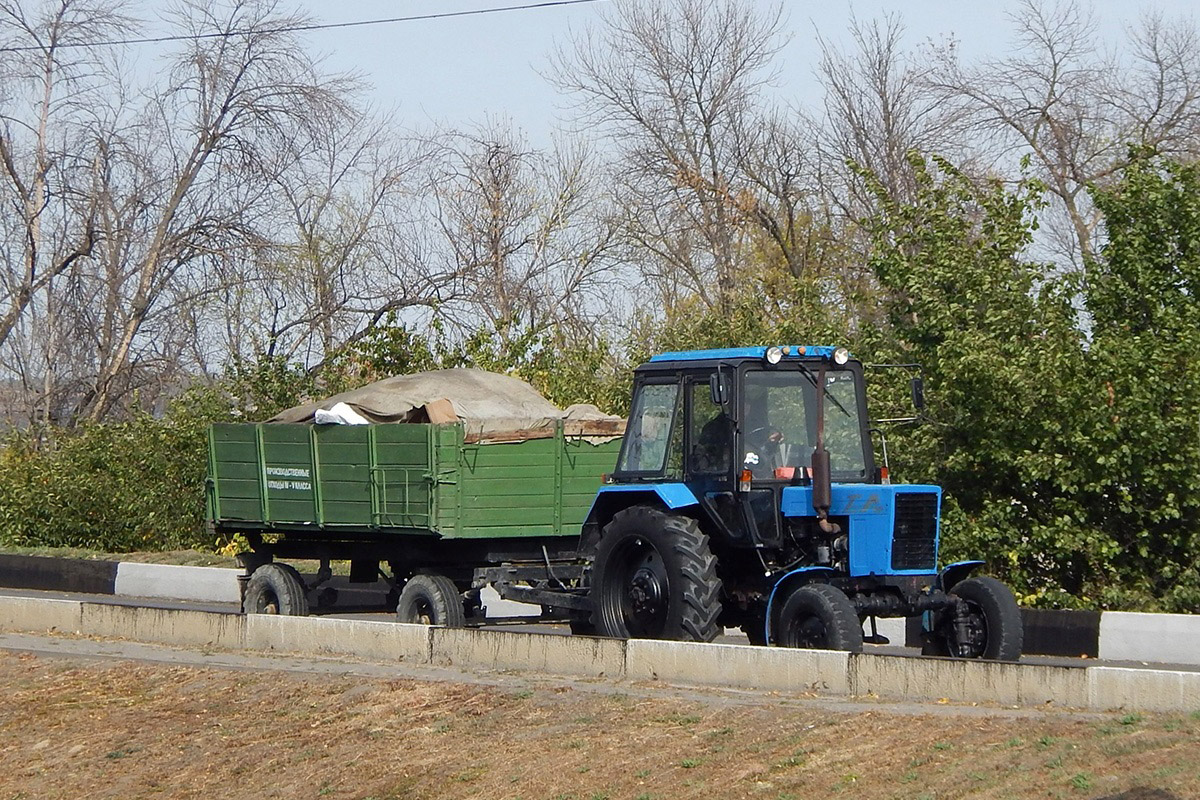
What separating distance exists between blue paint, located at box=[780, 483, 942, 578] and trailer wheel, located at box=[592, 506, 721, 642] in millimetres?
783

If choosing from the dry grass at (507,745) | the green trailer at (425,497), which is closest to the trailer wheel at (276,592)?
the green trailer at (425,497)

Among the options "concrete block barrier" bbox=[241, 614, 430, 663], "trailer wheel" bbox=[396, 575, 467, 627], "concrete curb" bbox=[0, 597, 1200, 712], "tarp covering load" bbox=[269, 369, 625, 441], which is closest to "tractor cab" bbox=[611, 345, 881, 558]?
"concrete curb" bbox=[0, 597, 1200, 712]

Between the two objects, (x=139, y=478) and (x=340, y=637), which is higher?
(x=139, y=478)

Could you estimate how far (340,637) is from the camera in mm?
14016

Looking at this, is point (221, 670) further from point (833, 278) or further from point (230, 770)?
point (833, 278)

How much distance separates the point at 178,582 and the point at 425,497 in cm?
902

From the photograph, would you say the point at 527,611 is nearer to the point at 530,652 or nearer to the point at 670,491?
the point at 530,652

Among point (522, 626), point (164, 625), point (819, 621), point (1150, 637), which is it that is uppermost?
point (819, 621)

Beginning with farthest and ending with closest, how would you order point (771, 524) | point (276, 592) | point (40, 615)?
point (40, 615), point (276, 592), point (771, 524)

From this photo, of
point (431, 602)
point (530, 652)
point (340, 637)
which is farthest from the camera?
point (431, 602)

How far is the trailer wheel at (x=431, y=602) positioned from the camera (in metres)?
15.1

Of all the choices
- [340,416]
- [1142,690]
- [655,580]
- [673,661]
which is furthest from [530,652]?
[1142,690]

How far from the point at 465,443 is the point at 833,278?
794 inches

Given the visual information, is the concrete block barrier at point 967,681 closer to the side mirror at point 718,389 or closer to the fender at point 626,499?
the side mirror at point 718,389
